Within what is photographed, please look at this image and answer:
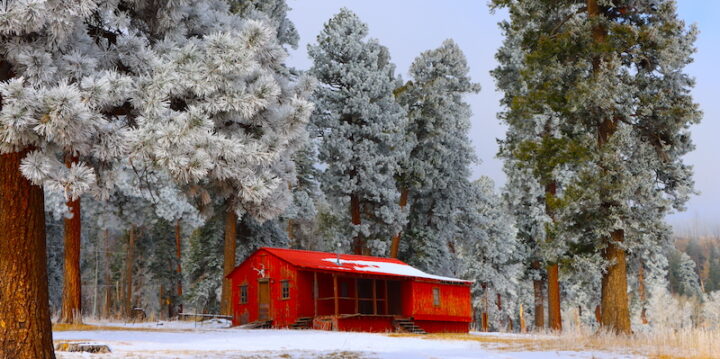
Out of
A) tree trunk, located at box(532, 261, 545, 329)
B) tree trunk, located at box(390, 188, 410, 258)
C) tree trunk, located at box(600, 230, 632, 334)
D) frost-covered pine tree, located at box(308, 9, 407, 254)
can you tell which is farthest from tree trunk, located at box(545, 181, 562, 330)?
tree trunk, located at box(600, 230, 632, 334)

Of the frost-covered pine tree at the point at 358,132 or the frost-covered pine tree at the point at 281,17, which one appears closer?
the frost-covered pine tree at the point at 281,17

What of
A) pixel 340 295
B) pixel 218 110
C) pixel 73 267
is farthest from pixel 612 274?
pixel 73 267

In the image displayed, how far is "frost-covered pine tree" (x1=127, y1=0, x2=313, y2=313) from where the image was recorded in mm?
8258

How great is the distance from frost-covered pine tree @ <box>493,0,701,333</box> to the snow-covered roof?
11166 millimetres

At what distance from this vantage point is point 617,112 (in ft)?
62.0

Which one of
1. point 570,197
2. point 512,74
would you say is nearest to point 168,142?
point 570,197

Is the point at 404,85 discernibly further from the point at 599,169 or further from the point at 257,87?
the point at 257,87

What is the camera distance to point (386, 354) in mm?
13461

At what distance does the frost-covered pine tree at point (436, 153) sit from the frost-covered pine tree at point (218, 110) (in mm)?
28303

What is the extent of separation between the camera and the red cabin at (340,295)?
92.2 feet

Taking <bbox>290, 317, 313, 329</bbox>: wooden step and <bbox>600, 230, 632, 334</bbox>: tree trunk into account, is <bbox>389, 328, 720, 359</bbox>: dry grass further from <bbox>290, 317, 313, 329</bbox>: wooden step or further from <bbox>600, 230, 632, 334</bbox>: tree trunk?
<bbox>290, 317, 313, 329</bbox>: wooden step

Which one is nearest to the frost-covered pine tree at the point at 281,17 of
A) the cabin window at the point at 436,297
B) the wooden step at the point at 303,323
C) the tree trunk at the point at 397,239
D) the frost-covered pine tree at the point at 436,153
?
the frost-covered pine tree at the point at 436,153

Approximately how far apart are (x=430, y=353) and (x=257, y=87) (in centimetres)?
730

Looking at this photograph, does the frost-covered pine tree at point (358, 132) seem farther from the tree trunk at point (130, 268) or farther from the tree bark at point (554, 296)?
the tree trunk at point (130, 268)
